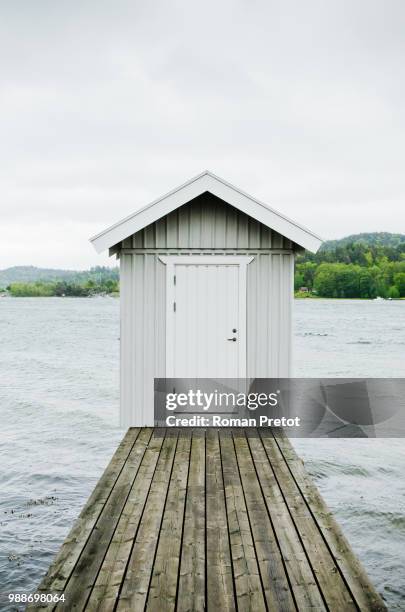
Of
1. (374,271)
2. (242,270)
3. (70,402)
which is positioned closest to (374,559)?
(242,270)

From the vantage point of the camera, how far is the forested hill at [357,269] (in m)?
46.6

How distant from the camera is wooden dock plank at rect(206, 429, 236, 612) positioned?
3172mm

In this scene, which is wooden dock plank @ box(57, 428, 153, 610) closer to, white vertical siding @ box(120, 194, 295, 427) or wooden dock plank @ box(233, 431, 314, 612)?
wooden dock plank @ box(233, 431, 314, 612)

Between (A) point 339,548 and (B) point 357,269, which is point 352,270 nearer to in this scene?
(B) point 357,269

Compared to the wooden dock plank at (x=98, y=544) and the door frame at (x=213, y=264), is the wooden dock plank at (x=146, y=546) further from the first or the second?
the door frame at (x=213, y=264)

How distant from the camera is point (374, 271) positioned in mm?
55312

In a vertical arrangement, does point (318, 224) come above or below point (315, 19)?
below

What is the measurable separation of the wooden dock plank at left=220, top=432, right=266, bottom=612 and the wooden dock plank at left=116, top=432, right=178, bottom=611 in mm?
504

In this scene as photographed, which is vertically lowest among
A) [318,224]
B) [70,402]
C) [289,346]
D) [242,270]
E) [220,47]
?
[70,402]

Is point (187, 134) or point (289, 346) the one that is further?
point (187, 134)

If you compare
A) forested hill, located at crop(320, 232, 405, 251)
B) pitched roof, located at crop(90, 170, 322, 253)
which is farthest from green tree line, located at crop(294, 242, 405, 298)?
pitched roof, located at crop(90, 170, 322, 253)

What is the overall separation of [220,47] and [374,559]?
47965 millimetres

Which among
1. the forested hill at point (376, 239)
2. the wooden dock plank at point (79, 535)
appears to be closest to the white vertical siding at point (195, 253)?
the wooden dock plank at point (79, 535)

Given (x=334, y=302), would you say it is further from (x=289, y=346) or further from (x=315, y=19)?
(x=289, y=346)
